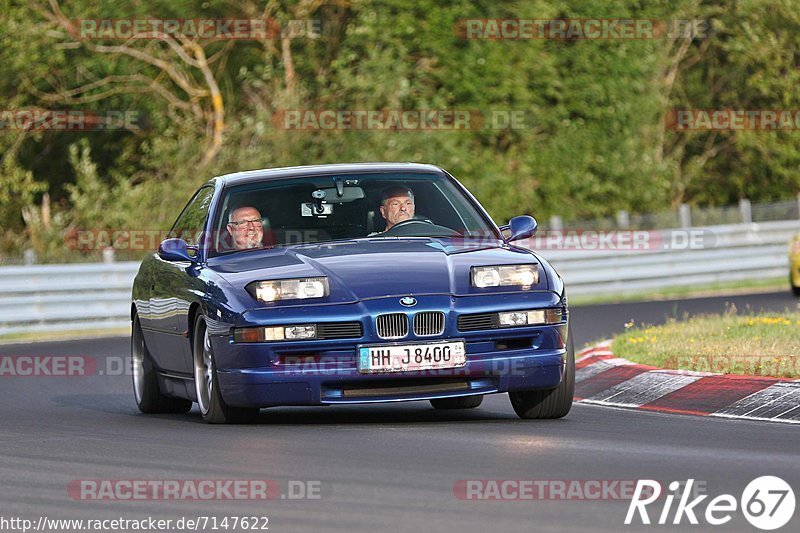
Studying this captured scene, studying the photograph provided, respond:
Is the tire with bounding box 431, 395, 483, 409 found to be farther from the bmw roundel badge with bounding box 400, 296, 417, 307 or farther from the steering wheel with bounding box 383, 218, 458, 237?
the bmw roundel badge with bounding box 400, 296, 417, 307

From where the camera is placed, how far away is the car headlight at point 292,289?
30.7ft

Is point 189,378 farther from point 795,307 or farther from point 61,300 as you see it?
point 61,300

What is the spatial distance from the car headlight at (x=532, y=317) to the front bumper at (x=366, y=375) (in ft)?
0.10

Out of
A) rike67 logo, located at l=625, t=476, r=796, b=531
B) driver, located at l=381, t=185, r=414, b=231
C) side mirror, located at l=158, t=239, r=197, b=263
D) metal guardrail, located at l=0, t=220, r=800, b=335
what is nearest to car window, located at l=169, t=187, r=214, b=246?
side mirror, located at l=158, t=239, r=197, b=263

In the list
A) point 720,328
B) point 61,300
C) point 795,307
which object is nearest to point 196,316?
point 720,328

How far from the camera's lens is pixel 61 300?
78.0 feet

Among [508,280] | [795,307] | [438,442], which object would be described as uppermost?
[508,280]

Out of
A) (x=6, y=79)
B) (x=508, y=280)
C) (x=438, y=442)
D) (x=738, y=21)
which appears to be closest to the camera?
(x=438, y=442)

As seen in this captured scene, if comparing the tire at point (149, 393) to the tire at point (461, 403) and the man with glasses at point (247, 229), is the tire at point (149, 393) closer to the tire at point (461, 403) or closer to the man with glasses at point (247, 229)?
the man with glasses at point (247, 229)

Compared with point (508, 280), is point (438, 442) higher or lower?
lower

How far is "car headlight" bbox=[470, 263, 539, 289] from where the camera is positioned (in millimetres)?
9477

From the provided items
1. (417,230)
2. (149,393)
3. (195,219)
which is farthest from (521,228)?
(149,393)

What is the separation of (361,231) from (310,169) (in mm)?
568

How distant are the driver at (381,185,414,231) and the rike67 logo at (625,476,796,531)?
3934mm
